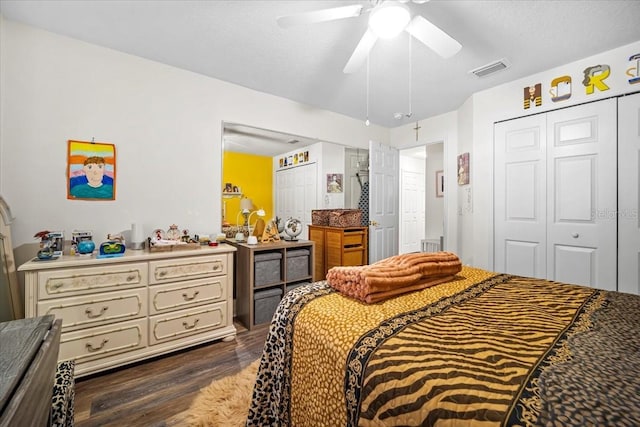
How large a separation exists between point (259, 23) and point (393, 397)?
227 cm

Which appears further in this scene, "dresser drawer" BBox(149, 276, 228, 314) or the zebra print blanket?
"dresser drawer" BBox(149, 276, 228, 314)

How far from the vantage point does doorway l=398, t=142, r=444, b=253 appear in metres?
4.92

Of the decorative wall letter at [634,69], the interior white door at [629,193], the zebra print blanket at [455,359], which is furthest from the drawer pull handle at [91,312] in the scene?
the decorative wall letter at [634,69]

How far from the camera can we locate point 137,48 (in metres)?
2.18

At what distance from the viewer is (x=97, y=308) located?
1.77m

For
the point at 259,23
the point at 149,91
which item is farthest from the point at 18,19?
the point at 259,23

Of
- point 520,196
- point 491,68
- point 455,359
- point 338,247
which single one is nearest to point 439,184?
point 520,196

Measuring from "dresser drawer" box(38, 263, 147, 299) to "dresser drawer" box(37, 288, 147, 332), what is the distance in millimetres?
43

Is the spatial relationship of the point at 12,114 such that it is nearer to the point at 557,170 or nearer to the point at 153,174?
the point at 153,174

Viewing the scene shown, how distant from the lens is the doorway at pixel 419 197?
16.1ft

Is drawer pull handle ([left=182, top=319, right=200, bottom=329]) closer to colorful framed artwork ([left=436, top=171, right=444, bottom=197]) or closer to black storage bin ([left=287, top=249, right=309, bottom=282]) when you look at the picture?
black storage bin ([left=287, top=249, right=309, bottom=282])

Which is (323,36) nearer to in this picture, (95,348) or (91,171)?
(91,171)

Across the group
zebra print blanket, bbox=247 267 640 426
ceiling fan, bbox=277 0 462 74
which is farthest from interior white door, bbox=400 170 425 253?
zebra print blanket, bbox=247 267 640 426

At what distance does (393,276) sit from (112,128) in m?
2.52
